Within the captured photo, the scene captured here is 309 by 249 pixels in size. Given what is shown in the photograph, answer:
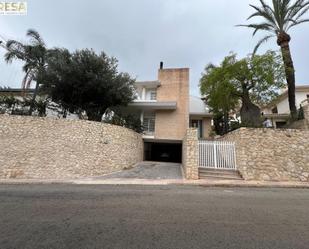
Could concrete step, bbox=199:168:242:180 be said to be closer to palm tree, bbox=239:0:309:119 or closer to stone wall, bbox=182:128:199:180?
stone wall, bbox=182:128:199:180

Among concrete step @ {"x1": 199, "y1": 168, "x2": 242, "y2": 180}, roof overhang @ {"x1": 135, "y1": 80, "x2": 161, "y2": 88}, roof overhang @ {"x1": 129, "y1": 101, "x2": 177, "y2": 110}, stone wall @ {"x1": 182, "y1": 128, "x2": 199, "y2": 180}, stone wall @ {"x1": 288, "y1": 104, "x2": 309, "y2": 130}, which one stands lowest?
concrete step @ {"x1": 199, "y1": 168, "x2": 242, "y2": 180}

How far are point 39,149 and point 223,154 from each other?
39.0ft

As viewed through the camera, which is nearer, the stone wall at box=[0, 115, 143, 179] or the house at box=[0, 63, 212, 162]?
the stone wall at box=[0, 115, 143, 179]

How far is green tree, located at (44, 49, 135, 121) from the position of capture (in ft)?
52.1

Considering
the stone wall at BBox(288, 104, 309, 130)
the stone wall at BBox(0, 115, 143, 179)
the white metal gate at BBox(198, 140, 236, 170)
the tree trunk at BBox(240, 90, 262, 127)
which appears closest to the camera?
the stone wall at BBox(0, 115, 143, 179)

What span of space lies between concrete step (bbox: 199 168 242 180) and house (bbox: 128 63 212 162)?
23.8ft

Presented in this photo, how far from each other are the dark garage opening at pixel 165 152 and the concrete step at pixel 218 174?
423 inches

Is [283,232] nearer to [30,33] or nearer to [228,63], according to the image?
[228,63]

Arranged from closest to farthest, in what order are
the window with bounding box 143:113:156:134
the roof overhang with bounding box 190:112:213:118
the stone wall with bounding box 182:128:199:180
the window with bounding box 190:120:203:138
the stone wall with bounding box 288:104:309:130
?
the stone wall with bounding box 182:128:199:180, the stone wall with bounding box 288:104:309:130, the window with bounding box 143:113:156:134, the roof overhang with bounding box 190:112:213:118, the window with bounding box 190:120:203:138

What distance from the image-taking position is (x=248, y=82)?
16844 mm

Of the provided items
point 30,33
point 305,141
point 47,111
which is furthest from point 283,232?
point 30,33

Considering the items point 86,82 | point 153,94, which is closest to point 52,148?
point 86,82

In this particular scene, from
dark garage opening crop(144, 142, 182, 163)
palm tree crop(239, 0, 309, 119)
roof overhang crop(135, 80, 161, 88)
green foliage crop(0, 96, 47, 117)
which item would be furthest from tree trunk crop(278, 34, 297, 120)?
green foliage crop(0, 96, 47, 117)

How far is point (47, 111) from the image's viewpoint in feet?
58.3
